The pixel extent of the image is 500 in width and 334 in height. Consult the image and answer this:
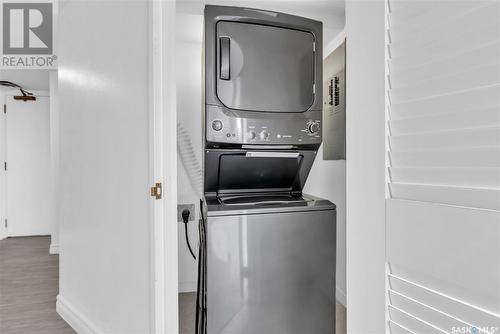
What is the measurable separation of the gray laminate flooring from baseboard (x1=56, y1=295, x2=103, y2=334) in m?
0.55

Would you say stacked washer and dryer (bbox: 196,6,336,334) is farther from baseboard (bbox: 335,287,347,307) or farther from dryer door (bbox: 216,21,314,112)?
baseboard (bbox: 335,287,347,307)

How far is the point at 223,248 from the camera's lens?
1.59 metres

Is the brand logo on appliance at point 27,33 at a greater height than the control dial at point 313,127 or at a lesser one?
greater

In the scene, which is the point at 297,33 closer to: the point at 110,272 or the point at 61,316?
the point at 110,272

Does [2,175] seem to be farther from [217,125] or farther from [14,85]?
[217,125]

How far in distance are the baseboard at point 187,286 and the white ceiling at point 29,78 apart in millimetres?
3203

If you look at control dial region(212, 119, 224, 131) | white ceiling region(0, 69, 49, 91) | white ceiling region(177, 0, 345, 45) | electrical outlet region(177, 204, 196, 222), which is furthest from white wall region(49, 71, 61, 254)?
control dial region(212, 119, 224, 131)

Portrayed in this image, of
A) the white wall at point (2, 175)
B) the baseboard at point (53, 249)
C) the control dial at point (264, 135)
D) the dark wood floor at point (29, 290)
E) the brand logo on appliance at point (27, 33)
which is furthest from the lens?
the white wall at point (2, 175)

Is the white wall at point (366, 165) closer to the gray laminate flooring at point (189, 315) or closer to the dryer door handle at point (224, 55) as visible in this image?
the dryer door handle at point (224, 55)

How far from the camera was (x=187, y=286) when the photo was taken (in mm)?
2744

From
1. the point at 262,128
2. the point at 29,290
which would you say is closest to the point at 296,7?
the point at 262,128

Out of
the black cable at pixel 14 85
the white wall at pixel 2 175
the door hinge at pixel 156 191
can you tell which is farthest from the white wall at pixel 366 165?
the white wall at pixel 2 175

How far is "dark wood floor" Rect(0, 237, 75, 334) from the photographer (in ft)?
7.16

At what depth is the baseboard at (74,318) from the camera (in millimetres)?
1927
